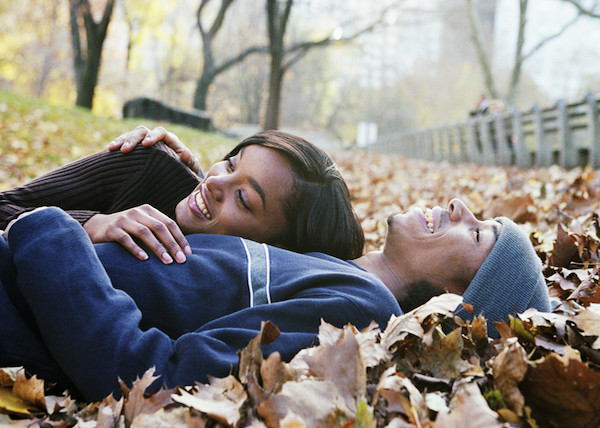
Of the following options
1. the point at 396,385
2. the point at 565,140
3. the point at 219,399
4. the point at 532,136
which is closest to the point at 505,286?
the point at 396,385

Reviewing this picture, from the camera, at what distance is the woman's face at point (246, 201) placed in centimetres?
216

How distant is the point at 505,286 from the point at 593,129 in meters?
9.34

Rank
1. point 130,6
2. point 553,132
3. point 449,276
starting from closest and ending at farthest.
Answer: point 449,276 < point 553,132 < point 130,6

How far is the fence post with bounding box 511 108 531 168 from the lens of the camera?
1326cm

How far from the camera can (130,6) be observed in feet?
84.6

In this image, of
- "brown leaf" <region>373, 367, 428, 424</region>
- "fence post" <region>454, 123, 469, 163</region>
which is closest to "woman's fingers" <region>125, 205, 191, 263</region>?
"brown leaf" <region>373, 367, 428, 424</region>

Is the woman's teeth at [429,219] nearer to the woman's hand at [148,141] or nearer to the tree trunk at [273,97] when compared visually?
the woman's hand at [148,141]

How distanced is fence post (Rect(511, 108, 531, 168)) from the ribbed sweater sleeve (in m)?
12.2

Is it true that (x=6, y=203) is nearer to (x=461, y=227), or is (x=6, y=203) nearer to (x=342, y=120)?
(x=461, y=227)

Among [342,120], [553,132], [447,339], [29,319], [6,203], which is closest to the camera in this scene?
[447,339]

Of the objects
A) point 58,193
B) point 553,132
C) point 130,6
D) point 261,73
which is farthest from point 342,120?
point 58,193

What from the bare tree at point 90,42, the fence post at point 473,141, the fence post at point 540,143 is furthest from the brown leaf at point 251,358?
the bare tree at point 90,42

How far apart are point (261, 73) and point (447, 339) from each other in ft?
131

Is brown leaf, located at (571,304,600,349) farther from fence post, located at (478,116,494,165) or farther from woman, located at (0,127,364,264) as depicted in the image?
fence post, located at (478,116,494,165)
